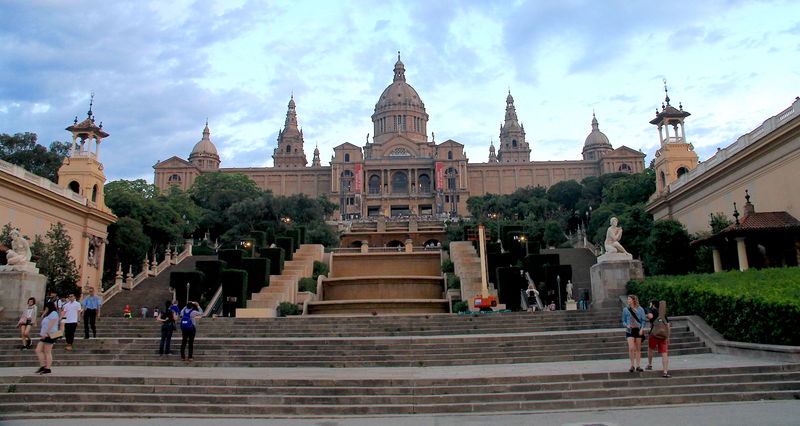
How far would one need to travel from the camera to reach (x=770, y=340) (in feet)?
47.9

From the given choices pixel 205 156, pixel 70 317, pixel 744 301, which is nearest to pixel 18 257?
pixel 70 317

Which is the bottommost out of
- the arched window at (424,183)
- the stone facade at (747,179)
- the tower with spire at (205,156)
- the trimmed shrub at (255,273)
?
the trimmed shrub at (255,273)

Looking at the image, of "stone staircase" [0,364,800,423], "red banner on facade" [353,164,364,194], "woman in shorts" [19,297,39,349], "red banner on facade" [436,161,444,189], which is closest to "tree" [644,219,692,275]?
"stone staircase" [0,364,800,423]

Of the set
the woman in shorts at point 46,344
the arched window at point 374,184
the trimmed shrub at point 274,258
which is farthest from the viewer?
the arched window at point 374,184

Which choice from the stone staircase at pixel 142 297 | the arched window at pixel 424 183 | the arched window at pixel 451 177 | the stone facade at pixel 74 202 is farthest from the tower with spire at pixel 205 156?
the stone staircase at pixel 142 297

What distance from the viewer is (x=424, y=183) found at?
388 ft

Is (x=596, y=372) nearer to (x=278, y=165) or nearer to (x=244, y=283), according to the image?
(x=244, y=283)

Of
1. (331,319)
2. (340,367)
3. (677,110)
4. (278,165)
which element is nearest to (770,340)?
(340,367)

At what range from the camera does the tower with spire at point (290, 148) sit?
135750 mm

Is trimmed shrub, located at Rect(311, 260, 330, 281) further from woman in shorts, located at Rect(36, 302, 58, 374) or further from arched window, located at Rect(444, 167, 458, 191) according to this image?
arched window, located at Rect(444, 167, 458, 191)

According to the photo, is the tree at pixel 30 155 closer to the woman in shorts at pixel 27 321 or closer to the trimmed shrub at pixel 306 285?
the trimmed shrub at pixel 306 285

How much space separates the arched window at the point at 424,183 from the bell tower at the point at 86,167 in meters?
74.4

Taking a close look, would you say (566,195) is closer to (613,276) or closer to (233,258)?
(233,258)

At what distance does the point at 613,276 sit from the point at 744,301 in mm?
8112
